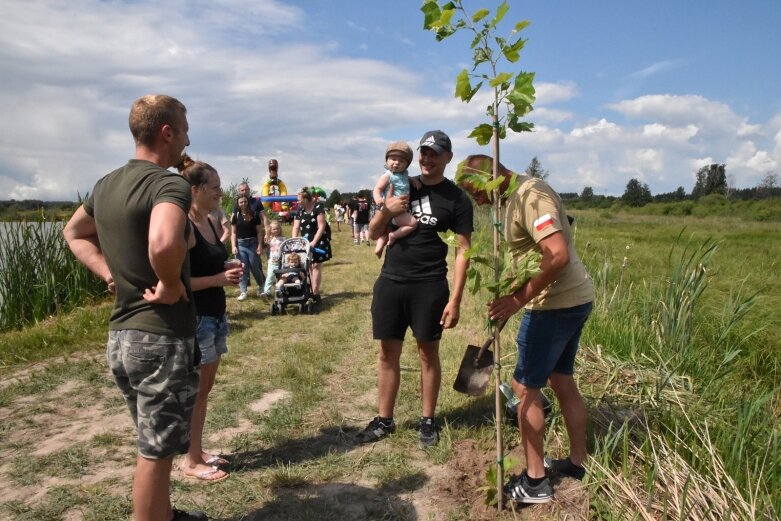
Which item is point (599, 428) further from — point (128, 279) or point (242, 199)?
point (242, 199)

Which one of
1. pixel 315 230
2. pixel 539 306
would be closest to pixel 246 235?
pixel 315 230

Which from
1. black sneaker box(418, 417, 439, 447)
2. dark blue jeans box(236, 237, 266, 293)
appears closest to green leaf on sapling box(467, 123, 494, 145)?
black sneaker box(418, 417, 439, 447)

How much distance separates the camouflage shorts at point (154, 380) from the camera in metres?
2.00

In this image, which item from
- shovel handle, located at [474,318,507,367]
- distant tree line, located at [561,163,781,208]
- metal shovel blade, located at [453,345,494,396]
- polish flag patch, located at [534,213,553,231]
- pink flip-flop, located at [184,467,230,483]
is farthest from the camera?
distant tree line, located at [561,163,781,208]

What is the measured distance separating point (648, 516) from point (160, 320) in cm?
225

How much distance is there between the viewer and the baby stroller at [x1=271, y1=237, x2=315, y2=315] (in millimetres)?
7582

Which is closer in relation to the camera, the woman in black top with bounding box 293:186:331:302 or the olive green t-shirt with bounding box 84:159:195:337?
the olive green t-shirt with bounding box 84:159:195:337

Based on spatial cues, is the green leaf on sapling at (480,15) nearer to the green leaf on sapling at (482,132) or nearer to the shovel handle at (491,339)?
the green leaf on sapling at (482,132)

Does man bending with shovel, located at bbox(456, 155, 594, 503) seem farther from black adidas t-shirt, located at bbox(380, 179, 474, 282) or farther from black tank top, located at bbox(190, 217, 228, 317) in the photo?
black tank top, located at bbox(190, 217, 228, 317)

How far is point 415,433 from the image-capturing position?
140 inches

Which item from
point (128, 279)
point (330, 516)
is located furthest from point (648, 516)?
point (128, 279)

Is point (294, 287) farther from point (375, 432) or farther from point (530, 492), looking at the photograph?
point (530, 492)

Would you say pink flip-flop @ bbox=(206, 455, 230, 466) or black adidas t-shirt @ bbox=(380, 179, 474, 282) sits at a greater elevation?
black adidas t-shirt @ bbox=(380, 179, 474, 282)

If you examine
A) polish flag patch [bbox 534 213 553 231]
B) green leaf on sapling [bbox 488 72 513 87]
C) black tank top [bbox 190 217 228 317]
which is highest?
green leaf on sapling [bbox 488 72 513 87]
